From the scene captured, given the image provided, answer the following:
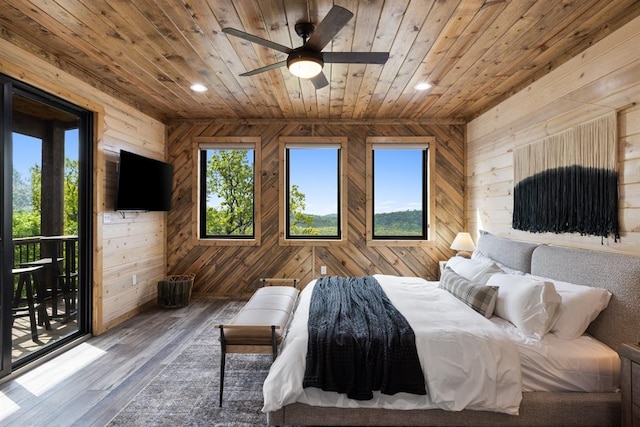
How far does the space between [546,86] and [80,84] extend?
15.3 ft

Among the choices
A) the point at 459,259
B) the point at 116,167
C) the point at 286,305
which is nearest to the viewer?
the point at 286,305

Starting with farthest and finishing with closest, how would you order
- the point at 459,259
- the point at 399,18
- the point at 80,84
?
the point at 459,259
the point at 80,84
the point at 399,18

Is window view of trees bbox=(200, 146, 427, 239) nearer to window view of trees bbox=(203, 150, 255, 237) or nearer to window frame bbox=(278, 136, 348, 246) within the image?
window view of trees bbox=(203, 150, 255, 237)

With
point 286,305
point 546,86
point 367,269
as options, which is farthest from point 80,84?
point 546,86

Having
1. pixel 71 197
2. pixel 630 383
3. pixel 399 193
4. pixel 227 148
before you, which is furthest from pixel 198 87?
pixel 630 383

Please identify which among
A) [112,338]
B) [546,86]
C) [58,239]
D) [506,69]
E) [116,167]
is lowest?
[112,338]

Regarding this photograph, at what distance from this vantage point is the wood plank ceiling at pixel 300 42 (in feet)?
6.88

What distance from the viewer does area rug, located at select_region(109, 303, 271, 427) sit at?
1.95 meters

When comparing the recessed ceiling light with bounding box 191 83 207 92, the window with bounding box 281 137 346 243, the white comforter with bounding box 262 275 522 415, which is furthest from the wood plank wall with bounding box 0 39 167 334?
the white comforter with bounding box 262 275 522 415

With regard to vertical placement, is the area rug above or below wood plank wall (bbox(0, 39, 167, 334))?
below

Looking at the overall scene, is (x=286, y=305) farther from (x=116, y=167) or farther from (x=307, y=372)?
(x=116, y=167)

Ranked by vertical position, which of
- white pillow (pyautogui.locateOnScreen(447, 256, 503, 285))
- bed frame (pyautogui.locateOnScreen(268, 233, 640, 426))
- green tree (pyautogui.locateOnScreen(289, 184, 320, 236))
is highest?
green tree (pyautogui.locateOnScreen(289, 184, 320, 236))

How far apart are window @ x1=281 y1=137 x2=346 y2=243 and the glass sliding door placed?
2.57 m

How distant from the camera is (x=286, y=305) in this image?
8.55 ft
